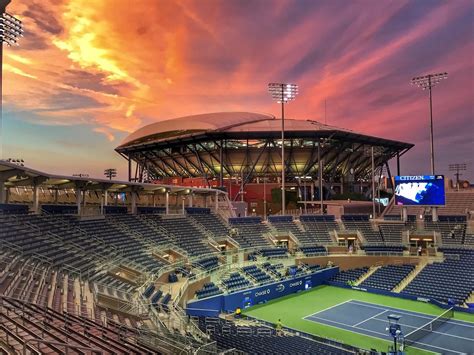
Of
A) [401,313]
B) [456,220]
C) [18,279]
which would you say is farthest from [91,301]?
[456,220]

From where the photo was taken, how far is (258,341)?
20.8 metres

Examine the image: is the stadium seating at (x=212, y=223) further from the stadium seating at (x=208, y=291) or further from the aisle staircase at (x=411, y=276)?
the aisle staircase at (x=411, y=276)

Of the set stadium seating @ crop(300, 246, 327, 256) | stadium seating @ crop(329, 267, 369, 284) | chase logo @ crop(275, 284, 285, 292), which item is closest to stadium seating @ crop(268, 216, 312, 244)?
stadium seating @ crop(300, 246, 327, 256)

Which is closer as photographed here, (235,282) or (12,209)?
(12,209)

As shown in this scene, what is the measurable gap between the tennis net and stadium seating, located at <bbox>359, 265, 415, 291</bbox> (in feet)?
24.4

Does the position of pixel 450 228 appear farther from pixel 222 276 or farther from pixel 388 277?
pixel 222 276

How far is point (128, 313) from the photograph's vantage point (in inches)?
654

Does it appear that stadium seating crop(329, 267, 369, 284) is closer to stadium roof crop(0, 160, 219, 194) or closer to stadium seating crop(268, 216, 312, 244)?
stadium seating crop(268, 216, 312, 244)

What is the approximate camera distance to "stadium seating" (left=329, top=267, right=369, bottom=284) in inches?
1553

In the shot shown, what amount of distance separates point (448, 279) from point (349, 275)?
9.31 meters

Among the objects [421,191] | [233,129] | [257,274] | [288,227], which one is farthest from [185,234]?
[233,129]

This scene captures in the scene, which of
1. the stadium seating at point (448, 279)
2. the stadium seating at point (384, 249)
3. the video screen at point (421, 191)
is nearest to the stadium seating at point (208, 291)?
the stadium seating at point (448, 279)

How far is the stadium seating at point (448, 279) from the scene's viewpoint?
32656 mm

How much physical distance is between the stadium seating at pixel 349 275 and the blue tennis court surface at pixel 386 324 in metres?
6.25
